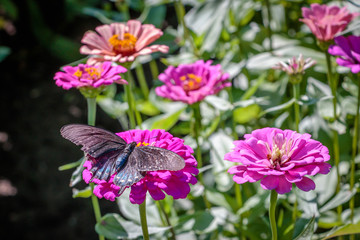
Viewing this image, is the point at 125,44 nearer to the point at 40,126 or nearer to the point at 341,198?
the point at 341,198

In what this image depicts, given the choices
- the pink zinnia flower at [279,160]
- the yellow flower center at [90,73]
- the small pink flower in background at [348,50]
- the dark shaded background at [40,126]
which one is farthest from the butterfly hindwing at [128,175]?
the dark shaded background at [40,126]

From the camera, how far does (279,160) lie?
0.55m

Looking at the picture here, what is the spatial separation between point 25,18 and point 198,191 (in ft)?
4.39

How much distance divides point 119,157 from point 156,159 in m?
0.05

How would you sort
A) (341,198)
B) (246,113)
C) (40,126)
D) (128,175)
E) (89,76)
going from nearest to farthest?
(128,175) → (89,76) → (341,198) → (246,113) → (40,126)

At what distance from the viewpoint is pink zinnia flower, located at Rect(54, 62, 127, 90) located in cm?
69

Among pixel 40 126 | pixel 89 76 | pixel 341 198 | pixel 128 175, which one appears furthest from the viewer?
pixel 40 126

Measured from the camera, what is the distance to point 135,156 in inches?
21.0

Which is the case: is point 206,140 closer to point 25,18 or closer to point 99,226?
point 99,226

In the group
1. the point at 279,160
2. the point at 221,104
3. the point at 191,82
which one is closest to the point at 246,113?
the point at 221,104

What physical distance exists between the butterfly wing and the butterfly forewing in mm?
46

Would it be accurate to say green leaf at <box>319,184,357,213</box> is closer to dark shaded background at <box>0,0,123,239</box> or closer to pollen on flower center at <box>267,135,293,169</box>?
pollen on flower center at <box>267,135,293,169</box>

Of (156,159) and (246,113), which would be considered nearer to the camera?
(156,159)

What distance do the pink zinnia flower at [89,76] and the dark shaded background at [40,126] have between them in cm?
68
